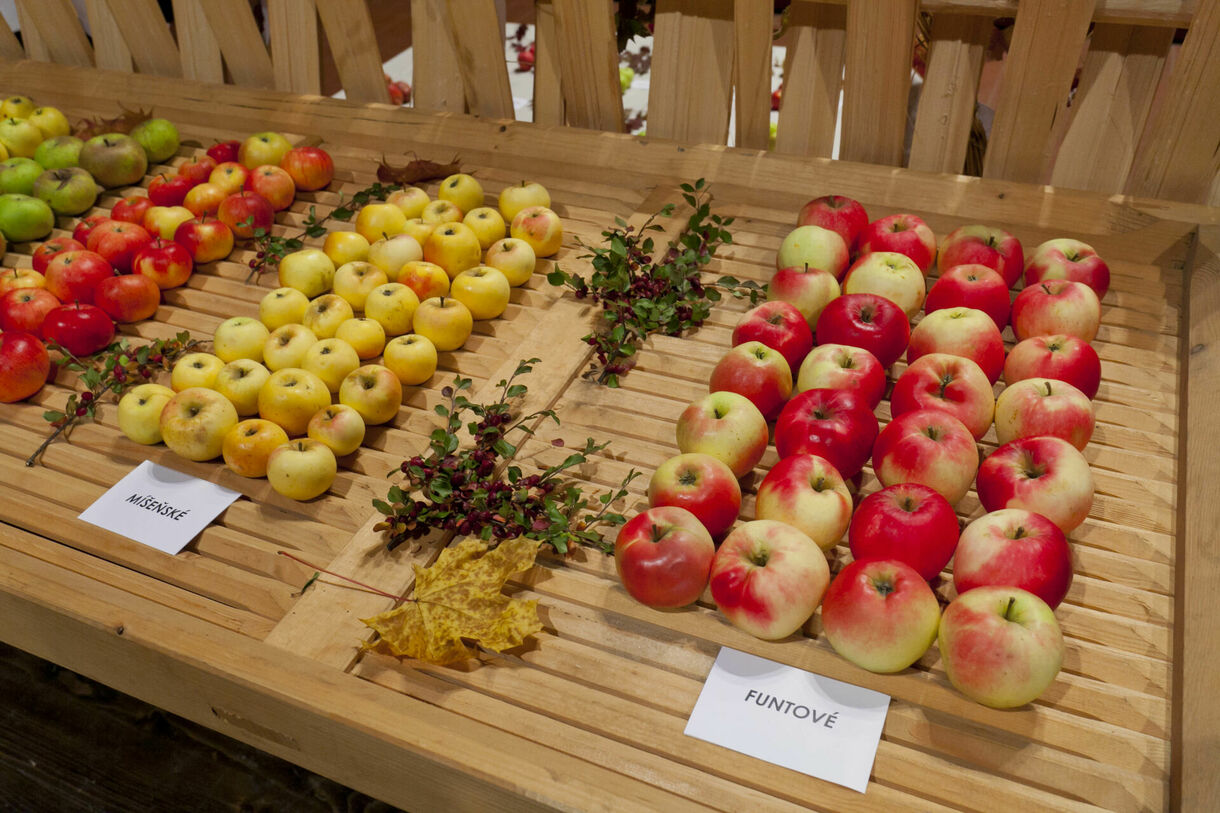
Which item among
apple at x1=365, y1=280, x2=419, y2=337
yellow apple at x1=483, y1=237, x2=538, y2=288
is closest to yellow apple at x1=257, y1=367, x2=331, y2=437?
apple at x1=365, y1=280, x2=419, y2=337

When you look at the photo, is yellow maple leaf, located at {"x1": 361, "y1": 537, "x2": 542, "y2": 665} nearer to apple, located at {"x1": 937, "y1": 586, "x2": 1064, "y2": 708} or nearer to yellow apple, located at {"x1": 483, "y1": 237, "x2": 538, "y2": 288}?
apple, located at {"x1": 937, "y1": 586, "x2": 1064, "y2": 708}

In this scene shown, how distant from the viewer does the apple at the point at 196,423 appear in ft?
5.15

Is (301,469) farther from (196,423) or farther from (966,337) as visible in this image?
(966,337)

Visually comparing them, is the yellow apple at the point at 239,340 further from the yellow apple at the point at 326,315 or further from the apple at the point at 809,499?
the apple at the point at 809,499

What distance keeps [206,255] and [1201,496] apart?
6.24ft

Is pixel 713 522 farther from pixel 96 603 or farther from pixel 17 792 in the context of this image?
pixel 17 792

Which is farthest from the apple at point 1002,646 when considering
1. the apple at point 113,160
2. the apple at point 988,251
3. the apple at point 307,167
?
the apple at point 113,160

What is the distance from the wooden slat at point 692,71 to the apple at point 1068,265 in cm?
76

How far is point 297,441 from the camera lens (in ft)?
4.98

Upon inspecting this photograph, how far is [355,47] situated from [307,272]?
2.69 ft

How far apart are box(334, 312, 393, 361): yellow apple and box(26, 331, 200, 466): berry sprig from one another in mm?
327

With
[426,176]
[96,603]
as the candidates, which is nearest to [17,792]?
[96,603]

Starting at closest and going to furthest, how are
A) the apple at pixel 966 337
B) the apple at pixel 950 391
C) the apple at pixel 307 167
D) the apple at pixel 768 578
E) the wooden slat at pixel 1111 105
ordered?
the apple at pixel 768 578 → the apple at pixel 950 391 → the apple at pixel 966 337 → the wooden slat at pixel 1111 105 → the apple at pixel 307 167

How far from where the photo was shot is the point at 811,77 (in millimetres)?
2006
